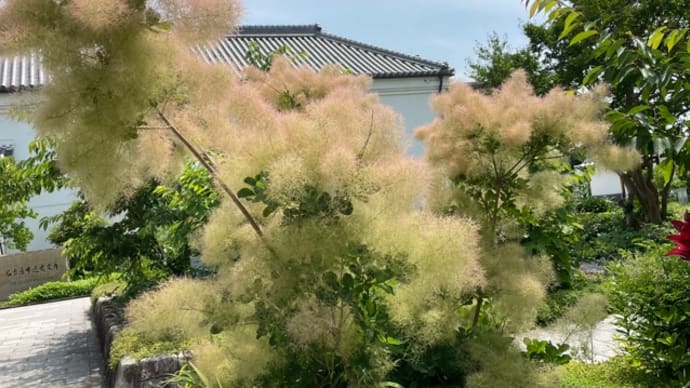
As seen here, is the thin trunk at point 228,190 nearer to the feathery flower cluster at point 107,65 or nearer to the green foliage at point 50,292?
the feathery flower cluster at point 107,65

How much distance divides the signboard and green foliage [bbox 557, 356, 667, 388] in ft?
38.9

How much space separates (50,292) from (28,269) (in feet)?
4.66

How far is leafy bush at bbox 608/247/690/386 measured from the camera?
3033 millimetres

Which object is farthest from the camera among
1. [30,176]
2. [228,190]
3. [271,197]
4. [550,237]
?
[30,176]

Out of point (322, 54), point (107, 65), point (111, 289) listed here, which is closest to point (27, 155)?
point (111, 289)

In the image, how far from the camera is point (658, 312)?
3.10 meters

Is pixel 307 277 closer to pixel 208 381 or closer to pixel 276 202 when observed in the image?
pixel 276 202

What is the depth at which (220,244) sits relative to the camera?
170cm

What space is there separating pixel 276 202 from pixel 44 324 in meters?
8.22

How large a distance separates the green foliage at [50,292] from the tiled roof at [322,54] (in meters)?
4.04

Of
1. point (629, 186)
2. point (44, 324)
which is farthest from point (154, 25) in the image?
point (629, 186)

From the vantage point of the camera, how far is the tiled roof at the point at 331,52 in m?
14.0

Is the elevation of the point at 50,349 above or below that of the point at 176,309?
above

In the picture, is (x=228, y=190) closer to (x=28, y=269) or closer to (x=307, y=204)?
(x=307, y=204)
